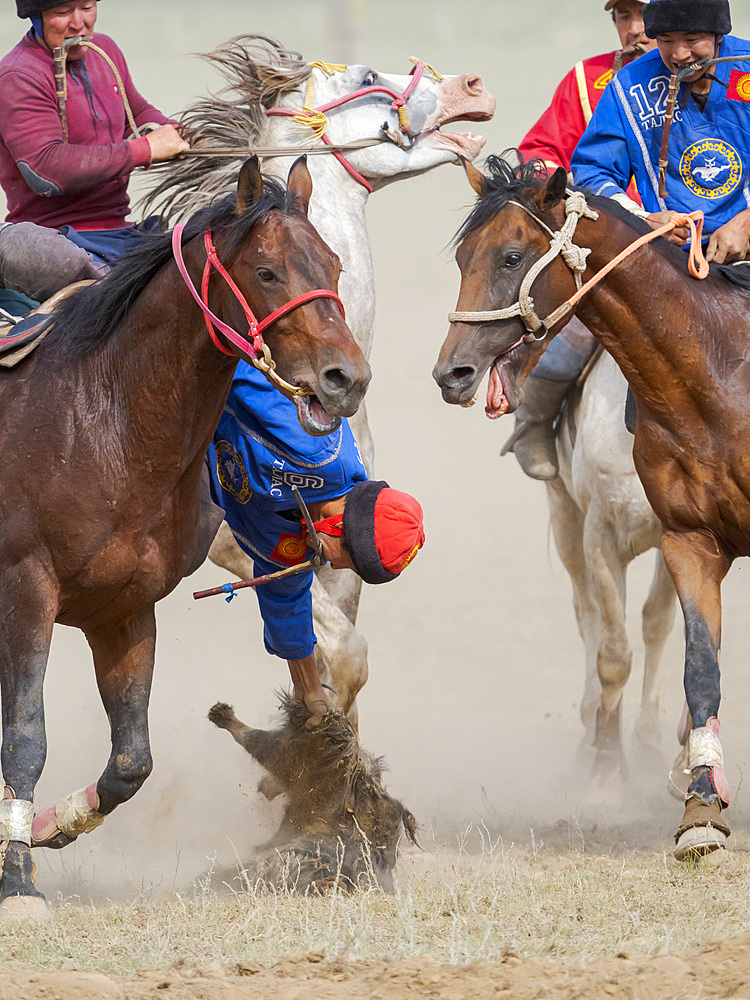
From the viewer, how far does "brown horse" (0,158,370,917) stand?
4.10m

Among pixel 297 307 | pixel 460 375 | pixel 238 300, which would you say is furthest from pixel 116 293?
pixel 460 375

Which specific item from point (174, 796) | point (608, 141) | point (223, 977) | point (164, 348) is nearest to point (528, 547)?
point (174, 796)

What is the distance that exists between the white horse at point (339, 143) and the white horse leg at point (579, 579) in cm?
149

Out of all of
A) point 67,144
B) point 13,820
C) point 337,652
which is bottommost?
point 13,820

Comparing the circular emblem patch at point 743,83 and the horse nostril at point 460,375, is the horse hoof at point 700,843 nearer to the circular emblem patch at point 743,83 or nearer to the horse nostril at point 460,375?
the horse nostril at point 460,375

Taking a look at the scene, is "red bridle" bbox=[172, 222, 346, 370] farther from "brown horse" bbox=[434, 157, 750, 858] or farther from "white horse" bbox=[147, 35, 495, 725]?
"white horse" bbox=[147, 35, 495, 725]

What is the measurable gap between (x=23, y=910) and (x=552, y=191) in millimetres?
2712

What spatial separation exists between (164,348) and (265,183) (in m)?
0.58

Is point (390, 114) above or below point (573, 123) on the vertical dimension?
below

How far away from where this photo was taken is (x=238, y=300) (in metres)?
4.11

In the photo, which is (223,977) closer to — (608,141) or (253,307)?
(253,307)

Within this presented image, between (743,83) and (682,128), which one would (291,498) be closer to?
(682,128)

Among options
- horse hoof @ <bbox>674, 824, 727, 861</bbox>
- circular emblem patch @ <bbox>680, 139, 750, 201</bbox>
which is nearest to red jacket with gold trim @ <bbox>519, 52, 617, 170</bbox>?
circular emblem patch @ <bbox>680, 139, 750, 201</bbox>

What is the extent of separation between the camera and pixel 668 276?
4.83 metres
